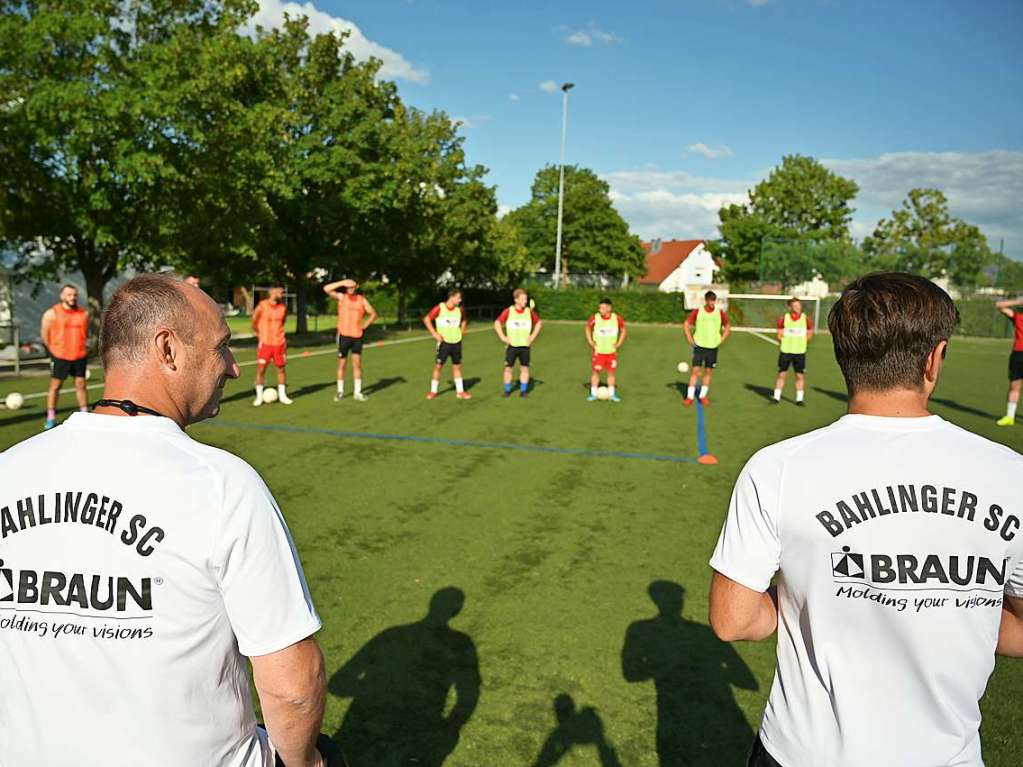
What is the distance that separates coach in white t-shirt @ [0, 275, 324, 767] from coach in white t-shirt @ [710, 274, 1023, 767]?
122 cm

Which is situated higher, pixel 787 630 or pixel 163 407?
pixel 163 407

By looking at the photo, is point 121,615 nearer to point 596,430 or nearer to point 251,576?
point 251,576

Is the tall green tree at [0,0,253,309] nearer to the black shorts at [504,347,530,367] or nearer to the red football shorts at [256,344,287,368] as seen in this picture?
the red football shorts at [256,344,287,368]

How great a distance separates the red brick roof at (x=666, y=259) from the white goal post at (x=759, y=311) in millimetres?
44310

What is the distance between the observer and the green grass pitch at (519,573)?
378 cm

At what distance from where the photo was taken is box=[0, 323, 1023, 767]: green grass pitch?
3.78 m

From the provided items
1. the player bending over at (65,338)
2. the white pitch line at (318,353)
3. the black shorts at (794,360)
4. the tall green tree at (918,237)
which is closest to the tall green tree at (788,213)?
the tall green tree at (918,237)

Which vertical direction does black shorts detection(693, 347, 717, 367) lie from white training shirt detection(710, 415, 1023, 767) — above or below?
below

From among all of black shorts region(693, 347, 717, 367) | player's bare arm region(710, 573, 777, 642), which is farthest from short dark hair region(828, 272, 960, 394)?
black shorts region(693, 347, 717, 367)

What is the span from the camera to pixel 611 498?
311 inches

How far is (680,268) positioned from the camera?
89750mm

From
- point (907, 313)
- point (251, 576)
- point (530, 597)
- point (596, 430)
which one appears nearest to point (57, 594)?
point (251, 576)

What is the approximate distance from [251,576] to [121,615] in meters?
0.32

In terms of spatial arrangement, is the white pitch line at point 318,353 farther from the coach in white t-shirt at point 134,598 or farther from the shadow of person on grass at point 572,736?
the coach in white t-shirt at point 134,598
